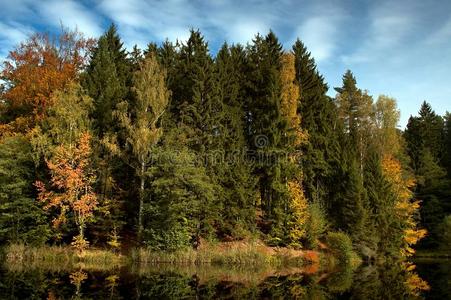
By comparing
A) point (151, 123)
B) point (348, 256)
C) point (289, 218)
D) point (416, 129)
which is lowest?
point (348, 256)

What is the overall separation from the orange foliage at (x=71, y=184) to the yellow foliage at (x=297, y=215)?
16.9 m

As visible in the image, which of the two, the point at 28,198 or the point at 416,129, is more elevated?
the point at 416,129

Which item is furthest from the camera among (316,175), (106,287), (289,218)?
(316,175)

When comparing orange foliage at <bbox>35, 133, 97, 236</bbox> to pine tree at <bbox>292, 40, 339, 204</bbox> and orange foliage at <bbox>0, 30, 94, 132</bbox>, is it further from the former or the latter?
pine tree at <bbox>292, 40, 339, 204</bbox>

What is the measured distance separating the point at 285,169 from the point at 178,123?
10.9m

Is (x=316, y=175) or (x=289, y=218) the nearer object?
(x=289, y=218)

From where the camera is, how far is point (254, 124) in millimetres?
42250

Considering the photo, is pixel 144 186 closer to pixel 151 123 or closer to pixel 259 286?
pixel 151 123

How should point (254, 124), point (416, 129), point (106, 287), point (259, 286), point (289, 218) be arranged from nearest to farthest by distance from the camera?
point (106, 287), point (259, 286), point (289, 218), point (254, 124), point (416, 129)

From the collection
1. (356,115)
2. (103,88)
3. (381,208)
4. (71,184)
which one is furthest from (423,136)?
(71,184)

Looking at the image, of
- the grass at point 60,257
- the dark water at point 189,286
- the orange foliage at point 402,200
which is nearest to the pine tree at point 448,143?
the orange foliage at point 402,200

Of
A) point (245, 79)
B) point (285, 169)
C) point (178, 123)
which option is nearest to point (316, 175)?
point (285, 169)

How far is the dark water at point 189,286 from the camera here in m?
16.7

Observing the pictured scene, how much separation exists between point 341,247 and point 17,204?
27.4 m
